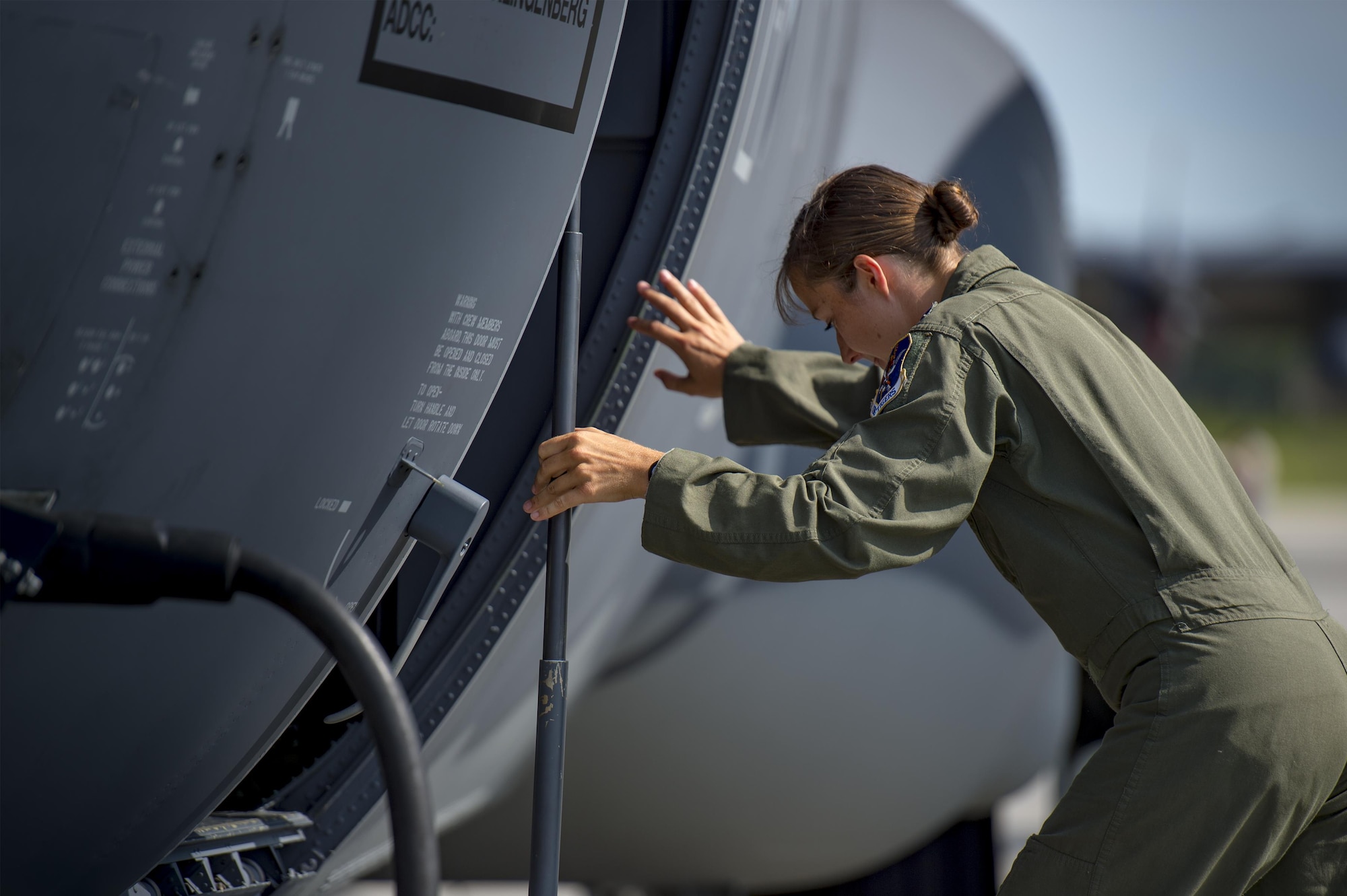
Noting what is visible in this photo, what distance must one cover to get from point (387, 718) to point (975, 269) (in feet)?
3.44

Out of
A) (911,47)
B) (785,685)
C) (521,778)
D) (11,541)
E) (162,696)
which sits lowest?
(521,778)

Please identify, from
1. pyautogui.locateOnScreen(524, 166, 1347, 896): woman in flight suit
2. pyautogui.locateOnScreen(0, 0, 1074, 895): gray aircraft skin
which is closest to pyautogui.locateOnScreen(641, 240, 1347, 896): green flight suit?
pyautogui.locateOnScreen(524, 166, 1347, 896): woman in flight suit

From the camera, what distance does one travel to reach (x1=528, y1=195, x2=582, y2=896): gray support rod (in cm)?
170

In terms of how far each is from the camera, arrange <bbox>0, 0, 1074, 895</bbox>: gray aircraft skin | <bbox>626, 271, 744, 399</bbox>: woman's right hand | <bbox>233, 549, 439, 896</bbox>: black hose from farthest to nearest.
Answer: <bbox>626, 271, 744, 399</bbox>: woman's right hand < <bbox>0, 0, 1074, 895</bbox>: gray aircraft skin < <bbox>233, 549, 439, 896</bbox>: black hose

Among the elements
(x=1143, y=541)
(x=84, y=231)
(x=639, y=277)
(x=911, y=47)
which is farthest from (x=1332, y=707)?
(x=911, y=47)

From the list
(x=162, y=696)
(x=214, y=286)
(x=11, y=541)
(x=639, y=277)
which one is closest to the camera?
(x=11, y=541)

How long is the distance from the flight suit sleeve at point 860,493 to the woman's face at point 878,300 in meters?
0.18

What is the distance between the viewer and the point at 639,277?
7.23 feet

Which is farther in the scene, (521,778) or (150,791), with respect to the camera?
(521,778)

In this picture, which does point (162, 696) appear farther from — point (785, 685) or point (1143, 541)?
point (785, 685)

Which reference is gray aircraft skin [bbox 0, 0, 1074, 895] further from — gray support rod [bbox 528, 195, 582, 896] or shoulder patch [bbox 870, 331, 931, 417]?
shoulder patch [bbox 870, 331, 931, 417]

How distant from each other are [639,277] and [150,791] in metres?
1.09

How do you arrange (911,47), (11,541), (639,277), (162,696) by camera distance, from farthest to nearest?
1. (911,47)
2. (639,277)
3. (162,696)
4. (11,541)

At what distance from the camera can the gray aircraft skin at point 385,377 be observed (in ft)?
4.19
